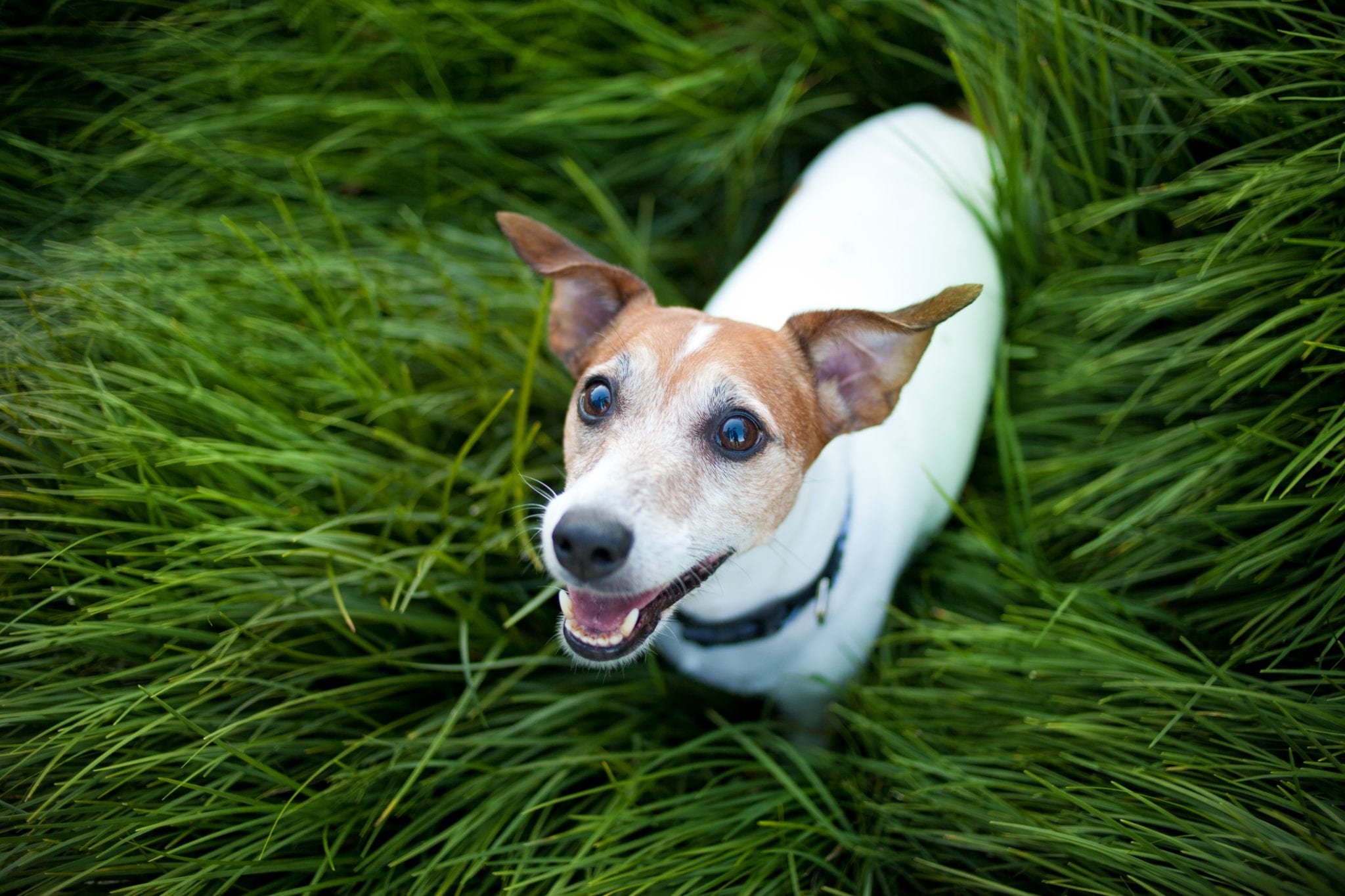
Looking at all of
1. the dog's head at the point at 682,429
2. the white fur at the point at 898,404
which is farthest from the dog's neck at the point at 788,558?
the dog's head at the point at 682,429

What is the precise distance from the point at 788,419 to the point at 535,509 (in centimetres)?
117

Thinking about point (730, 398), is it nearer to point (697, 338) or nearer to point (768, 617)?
point (697, 338)

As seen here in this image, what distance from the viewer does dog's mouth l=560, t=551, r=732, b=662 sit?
2.09 metres

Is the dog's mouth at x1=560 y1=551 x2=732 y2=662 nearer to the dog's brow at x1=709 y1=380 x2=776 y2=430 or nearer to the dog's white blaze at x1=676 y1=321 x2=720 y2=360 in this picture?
the dog's brow at x1=709 y1=380 x2=776 y2=430

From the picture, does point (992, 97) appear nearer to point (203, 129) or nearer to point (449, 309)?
point (449, 309)

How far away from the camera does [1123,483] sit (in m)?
2.79

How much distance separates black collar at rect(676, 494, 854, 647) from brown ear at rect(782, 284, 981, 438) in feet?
1.21

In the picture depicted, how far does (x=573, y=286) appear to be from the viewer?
8.20 feet

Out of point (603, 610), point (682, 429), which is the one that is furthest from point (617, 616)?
point (682, 429)

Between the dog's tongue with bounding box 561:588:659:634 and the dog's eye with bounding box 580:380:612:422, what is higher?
the dog's eye with bounding box 580:380:612:422

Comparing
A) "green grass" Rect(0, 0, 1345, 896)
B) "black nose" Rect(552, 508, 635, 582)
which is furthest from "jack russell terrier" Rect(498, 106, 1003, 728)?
"green grass" Rect(0, 0, 1345, 896)

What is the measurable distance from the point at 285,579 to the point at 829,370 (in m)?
1.79

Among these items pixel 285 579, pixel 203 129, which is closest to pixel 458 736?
pixel 285 579

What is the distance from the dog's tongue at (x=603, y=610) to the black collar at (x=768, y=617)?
1.67 feet
